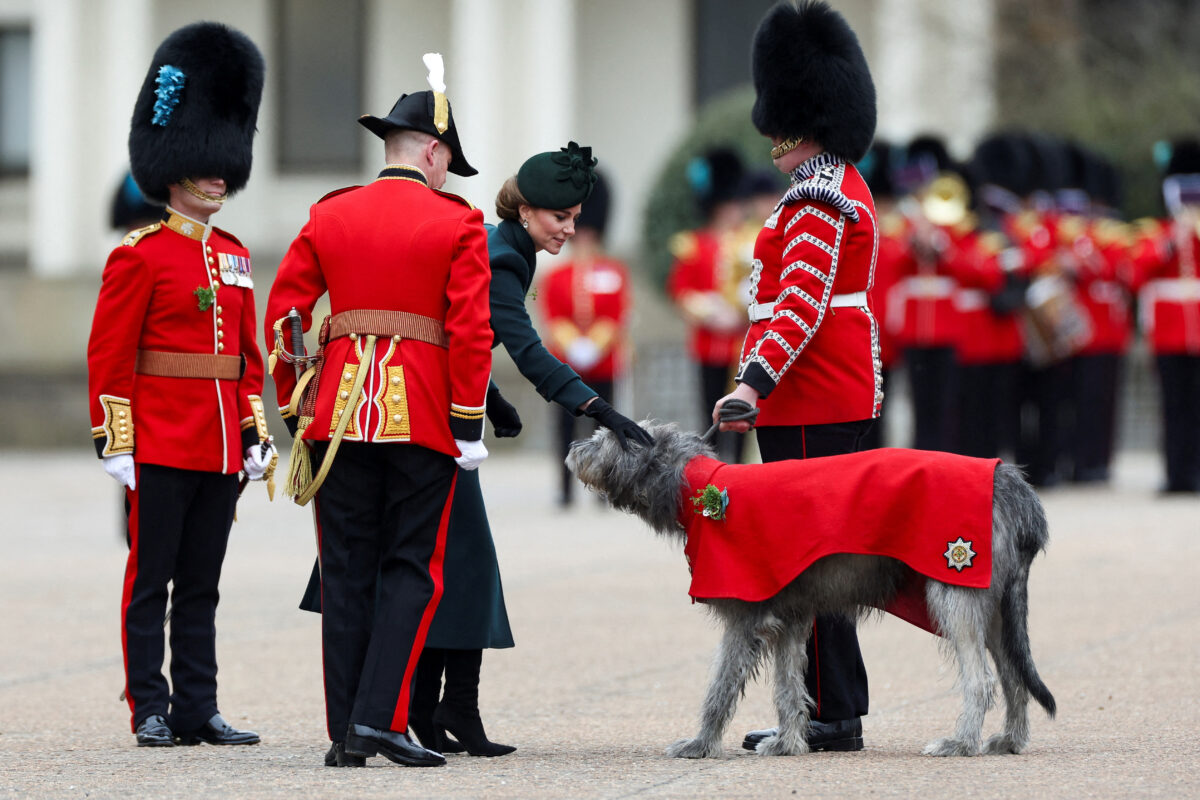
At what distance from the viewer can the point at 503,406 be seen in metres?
5.44

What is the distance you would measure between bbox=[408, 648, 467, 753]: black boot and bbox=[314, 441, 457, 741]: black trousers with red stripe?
31 cm

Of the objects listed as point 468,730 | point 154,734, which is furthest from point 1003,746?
point 154,734

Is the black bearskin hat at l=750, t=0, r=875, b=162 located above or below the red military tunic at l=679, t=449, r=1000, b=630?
above

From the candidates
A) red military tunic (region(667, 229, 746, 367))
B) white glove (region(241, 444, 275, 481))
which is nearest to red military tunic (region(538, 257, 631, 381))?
red military tunic (region(667, 229, 746, 367))

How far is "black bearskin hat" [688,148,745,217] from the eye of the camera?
48.1 ft

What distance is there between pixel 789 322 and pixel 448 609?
1.16 m

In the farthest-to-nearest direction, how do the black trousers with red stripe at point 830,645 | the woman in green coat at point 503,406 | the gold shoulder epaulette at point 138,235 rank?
the gold shoulder epaulette at point 138,235, the black trousers with red stripe at point 830,645, the woman in green coat at point 503,406

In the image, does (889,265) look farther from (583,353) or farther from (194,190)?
(194,190)

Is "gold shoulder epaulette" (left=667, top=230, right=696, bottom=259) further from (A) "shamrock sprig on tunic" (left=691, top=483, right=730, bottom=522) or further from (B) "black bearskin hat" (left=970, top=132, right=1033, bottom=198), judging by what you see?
(A) "shamrock sprig on tunic" (left=691, top=483, right=730, bottom=522)

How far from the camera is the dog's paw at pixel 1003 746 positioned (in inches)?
207

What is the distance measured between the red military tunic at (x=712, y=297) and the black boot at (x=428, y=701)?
7.69 meters

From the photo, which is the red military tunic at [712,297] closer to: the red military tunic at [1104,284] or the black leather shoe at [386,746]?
the red military tunic at [1104,284]

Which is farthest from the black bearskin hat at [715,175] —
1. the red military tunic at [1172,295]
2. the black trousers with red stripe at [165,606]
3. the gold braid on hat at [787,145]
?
the black trousers with red stripe at [165,606]

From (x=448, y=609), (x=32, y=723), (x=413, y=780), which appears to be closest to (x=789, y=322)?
(x=448, y=609)
